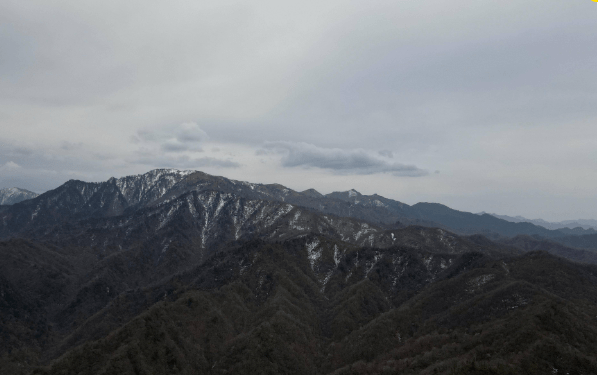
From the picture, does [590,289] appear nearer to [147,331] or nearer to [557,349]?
[557,349]

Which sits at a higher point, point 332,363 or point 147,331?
point 147,331

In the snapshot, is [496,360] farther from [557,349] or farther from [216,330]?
[216,330]

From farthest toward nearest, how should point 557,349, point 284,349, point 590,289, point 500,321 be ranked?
point 590,289 < point 284,349 < point 500,321 < point 557,349

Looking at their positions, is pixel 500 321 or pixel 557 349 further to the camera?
pixel 500 321

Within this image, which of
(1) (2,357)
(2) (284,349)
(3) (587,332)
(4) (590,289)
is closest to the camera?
(3) (587,332)

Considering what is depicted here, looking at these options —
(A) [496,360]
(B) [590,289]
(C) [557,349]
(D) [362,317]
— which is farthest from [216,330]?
(B) [590,289]

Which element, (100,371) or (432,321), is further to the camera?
(432,321)

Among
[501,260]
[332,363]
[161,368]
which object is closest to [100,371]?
[161,368]

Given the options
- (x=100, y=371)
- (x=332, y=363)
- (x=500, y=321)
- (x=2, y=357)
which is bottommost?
(x=2, y=357)

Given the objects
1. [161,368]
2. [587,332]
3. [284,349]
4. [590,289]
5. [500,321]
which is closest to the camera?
[587,332]
